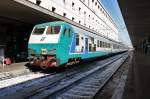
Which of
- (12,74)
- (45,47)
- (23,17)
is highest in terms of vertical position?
(23,17)

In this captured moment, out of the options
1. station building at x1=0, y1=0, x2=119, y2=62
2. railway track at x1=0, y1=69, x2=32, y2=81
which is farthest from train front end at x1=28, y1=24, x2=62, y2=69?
station building at x1=0, y1=0, x2=119, y2=62

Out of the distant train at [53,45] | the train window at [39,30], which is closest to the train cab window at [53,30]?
the distant train at [53,45]

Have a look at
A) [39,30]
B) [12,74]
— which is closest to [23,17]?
[39,30]

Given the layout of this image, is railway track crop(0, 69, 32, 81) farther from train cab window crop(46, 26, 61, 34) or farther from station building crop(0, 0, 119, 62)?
station building crop(0, 0, 119, 62)

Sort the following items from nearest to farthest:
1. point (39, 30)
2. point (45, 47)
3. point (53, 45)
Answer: point (53, 45) → point (45, 47) → point (39, 30)

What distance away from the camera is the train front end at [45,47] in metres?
15.7

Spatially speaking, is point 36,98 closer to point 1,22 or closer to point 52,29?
point 52,29

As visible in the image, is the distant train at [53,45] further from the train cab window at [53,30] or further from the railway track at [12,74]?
the railway track at [12,74]

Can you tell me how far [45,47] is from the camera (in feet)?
52.4

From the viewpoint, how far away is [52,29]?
16.6m

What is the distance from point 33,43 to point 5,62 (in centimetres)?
499

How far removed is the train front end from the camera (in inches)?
617

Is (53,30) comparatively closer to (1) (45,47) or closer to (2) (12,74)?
(1) (45,47)

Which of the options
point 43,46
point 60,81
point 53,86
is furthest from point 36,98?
point 43,46
